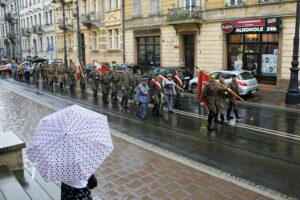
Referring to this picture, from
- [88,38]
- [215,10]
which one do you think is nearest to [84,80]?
[215,10]

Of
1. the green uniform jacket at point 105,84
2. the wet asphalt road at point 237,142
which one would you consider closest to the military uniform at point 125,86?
the wet asphalt road at point 237,142

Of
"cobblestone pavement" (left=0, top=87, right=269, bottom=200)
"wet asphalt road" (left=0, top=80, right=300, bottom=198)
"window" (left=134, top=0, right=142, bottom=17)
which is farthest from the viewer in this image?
"window" (left=134, top=0, right=142, bottom=17)

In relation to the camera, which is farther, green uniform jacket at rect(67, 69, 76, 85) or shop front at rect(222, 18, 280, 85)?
green uniform jacket at rect(67, 69, 76, 85)

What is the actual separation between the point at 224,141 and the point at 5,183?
5.71m

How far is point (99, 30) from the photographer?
36.2 m

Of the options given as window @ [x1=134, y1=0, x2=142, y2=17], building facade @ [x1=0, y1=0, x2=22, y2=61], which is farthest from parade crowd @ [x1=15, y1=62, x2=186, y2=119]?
building facade @ [x1=0, y1=0, x2=22, y2=61]

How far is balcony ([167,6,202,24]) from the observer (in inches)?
899

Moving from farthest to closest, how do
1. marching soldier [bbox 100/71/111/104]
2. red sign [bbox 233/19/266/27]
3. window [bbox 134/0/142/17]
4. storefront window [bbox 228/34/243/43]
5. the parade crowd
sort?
window [bbox 134/0/142/17]
storefront window [bbox 228/34/243/43]
red sign [bbox 233/19/266/27]
marching soldier [bbox 100/71/111/104]
the parade crowd

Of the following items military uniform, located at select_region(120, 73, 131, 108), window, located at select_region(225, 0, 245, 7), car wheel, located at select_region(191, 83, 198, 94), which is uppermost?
window, located at select_region(225, 0, 245, 7)

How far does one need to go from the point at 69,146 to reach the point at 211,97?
735cm

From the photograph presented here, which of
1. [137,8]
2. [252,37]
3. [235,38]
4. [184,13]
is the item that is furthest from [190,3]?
[137,8]

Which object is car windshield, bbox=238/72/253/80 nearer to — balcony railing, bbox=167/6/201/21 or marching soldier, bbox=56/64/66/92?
balcony railing, bbox=167/6/201/21

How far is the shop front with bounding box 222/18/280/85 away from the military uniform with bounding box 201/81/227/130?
442 inches

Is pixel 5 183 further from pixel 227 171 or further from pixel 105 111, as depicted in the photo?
pixel 105 111
